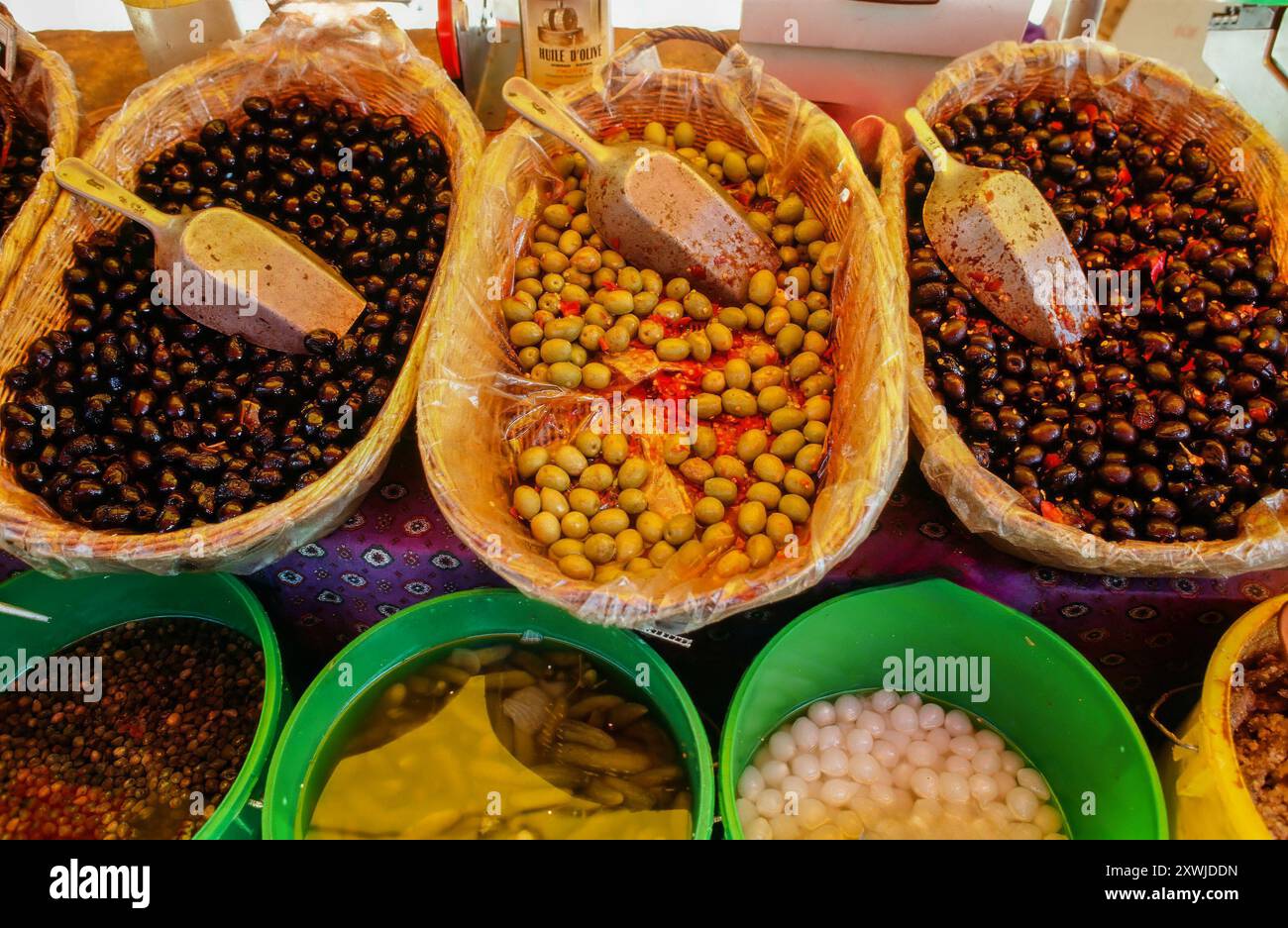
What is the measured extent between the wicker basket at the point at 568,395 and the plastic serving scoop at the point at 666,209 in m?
0.13

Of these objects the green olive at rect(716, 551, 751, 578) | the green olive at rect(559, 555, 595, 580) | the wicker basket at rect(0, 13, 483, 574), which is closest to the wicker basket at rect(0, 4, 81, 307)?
the wicker basket at rect(0, 13, 483, 574)

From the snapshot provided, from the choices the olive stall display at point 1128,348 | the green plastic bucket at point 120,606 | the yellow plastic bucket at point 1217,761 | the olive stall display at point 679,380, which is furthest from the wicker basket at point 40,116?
the yellow plastic bucket at point 1217,761

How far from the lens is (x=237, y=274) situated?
158cm

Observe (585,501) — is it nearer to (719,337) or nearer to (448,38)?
(719,337)

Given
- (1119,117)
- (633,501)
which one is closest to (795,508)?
(633,501)

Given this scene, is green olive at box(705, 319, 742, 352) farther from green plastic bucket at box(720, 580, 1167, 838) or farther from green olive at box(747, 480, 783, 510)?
green plastic bucket at box(720, 580, 1167, 838)

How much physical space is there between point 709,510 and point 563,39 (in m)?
1.24

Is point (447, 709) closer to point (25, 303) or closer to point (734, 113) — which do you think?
point (25, 303)

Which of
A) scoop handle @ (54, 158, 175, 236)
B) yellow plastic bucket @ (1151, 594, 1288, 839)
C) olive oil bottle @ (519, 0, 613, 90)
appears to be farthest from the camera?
olive oil bottle @ (519, 0, 613, 90)

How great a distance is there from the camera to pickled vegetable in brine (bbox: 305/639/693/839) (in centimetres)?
144

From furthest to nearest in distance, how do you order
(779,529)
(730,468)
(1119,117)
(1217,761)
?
1. (1119,117)
2. (730,468)
3. (779,529)
4. (1217,761)

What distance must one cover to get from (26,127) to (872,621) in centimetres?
217

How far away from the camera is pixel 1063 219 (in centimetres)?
170

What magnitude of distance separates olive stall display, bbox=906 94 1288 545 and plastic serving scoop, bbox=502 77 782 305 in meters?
0.34
